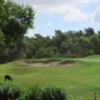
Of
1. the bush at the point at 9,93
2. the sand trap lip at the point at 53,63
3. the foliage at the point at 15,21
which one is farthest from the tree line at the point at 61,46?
the bush at the point at 9,93

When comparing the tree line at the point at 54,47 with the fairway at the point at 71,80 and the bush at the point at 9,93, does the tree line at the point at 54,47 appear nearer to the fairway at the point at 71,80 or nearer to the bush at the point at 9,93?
the fairway at the point at 71,80

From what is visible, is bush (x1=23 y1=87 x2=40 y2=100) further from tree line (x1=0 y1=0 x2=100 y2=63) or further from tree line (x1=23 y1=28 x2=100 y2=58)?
tree line (x1=23 y1=28 x2=100 y2=58)

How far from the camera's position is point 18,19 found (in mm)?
48812

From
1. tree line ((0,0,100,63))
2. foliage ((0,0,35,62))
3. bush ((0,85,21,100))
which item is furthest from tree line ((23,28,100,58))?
bush ((0,85,21,100))

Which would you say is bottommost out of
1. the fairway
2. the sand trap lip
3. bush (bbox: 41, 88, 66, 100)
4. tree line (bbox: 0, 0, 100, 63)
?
the fairway

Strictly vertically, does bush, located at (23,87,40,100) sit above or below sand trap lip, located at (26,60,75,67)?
below

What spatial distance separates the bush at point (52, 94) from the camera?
14273 mm

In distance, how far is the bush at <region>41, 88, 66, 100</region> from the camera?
14273 millimetres

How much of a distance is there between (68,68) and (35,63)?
14142 millimetres

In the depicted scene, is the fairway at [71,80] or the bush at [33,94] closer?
the bush at [33,94]

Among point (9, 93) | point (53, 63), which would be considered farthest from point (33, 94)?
point (53, 63)

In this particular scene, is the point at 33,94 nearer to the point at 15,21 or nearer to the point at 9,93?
the point at 9,93

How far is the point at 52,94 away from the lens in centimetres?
1439

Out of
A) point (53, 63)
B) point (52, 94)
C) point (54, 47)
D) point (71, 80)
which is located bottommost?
point (71, 80)
